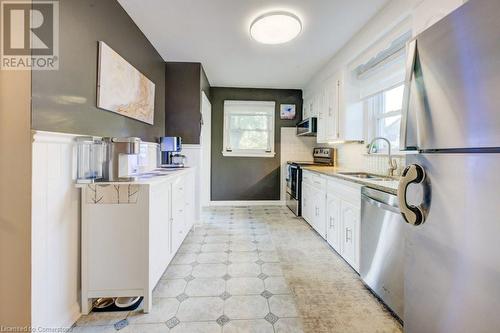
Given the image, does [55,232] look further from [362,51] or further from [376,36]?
[362,51]

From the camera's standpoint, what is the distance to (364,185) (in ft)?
6.77

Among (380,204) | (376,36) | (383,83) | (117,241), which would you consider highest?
(376,36)

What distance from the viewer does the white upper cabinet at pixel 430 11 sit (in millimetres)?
1524

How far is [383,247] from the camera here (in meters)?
1.77

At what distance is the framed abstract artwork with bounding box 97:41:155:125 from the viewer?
1.94 meters

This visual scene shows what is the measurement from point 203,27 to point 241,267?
261 centimetres

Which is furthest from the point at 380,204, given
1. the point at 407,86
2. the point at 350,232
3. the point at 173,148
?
the point at 173,148

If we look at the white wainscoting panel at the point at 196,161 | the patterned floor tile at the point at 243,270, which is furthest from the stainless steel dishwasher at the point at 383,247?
the white wainscoting panel at the point at 196,161

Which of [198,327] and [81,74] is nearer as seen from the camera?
[198,327]

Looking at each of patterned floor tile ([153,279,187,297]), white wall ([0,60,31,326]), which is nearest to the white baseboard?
patterned floor tile ([153,279,187,297])

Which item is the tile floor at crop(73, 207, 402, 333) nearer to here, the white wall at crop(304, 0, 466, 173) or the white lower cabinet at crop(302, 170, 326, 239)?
the white lower cabinet at crop(302, 170, 326, 239)

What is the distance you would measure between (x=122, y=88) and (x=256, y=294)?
7.20 feet

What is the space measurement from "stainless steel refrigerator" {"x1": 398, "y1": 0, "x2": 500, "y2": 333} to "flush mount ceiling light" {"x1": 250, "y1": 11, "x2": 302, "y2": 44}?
1715mm

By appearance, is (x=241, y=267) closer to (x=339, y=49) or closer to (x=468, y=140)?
(x=468, y=140)
